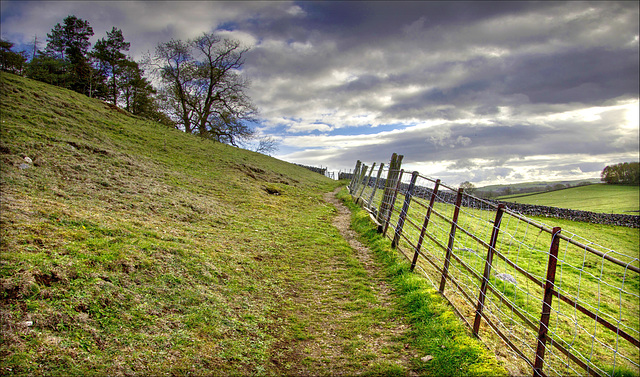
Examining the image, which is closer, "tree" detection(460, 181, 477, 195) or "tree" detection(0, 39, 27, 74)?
"tree" detection(460, 181, 477, 195)

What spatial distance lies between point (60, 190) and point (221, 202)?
4731 mm

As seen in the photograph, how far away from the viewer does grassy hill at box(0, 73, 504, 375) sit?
345cm

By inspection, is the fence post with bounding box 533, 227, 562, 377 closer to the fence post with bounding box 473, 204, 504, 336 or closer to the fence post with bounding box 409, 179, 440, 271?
the fence post with bounding box 473, 204, 504, 336

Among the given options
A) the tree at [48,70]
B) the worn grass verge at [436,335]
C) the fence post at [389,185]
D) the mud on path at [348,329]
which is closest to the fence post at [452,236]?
the worn grass verge at [436,335]

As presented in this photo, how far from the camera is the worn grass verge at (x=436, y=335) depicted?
12.5ft

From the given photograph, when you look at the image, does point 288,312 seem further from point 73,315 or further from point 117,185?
point 117,185

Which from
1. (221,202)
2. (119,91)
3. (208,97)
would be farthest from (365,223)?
(119,91)

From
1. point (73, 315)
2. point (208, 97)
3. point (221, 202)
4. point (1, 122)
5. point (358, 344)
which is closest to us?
point (73, 315)

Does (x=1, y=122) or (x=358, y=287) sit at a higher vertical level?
(x=1, y=122)

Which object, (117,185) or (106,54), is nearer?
(117,185)

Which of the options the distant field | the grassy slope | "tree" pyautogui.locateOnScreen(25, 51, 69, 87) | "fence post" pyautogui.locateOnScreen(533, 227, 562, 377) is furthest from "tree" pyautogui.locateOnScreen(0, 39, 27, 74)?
the distant field

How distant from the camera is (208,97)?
32344 millimetres

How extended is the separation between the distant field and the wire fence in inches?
170

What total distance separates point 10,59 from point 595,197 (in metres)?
42.8
